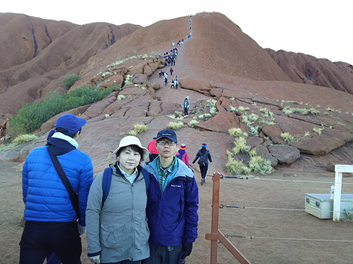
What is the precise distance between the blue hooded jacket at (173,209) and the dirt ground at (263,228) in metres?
1.81

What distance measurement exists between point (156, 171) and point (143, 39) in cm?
5762

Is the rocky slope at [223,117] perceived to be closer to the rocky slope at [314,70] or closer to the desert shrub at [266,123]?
the desert shrub at [266,123]

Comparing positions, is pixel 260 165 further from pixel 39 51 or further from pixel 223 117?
pixel 39 51

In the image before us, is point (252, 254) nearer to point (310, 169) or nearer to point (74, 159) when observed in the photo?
point (74, 159)

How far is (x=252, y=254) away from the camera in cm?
490

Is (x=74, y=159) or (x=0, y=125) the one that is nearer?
(x=74, y=159)

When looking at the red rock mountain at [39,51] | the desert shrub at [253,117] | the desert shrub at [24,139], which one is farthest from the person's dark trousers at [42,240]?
the red rock mountain at [39,51]

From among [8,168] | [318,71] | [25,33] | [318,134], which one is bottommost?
[8,168]

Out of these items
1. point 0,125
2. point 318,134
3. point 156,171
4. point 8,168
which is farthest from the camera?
point 0,125

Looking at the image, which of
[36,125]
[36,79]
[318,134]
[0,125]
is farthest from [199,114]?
[36,79]

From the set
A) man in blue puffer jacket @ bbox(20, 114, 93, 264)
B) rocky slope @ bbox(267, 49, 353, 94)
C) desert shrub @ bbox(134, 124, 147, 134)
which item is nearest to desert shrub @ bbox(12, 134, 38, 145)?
desert shrub @ bbox(134, 124, 147, 134)

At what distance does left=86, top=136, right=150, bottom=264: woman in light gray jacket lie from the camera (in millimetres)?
2738

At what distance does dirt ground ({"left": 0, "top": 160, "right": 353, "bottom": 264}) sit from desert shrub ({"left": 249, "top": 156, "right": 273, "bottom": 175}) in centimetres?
231

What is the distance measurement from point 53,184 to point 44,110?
22.0 meters
